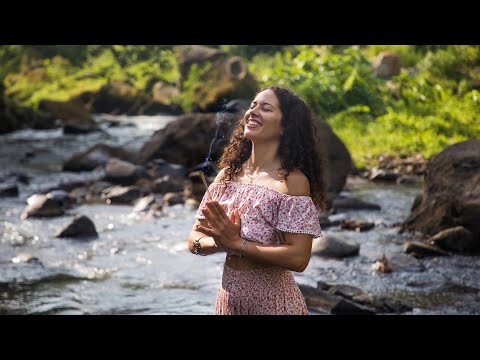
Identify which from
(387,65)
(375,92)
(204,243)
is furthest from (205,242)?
(387,65)

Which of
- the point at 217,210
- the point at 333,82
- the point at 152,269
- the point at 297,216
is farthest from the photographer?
the point at 333,82

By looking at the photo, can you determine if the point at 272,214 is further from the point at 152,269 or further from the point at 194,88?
the point at 194,88

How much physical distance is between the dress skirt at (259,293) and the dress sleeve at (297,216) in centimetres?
22

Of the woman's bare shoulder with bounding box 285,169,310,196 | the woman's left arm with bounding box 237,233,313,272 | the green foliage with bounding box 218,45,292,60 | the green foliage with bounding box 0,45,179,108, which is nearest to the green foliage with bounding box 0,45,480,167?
the green foliage with bounding box 0,45,179,108

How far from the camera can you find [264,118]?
10.4ft

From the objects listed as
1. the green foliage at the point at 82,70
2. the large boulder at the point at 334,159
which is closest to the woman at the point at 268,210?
the large boulder at the point at 334,159

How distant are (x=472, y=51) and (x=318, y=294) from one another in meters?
13.3

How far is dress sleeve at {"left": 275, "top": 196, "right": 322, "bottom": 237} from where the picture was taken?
3.07m

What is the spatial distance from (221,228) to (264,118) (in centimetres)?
49

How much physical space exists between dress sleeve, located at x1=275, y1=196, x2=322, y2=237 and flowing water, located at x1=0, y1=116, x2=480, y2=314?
3828mm

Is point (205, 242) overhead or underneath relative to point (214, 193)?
underneath

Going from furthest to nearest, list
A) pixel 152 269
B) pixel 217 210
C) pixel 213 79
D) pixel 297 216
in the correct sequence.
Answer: pixel 213 79, pixel 152 269, pixel 297 216, pixel 217 210
